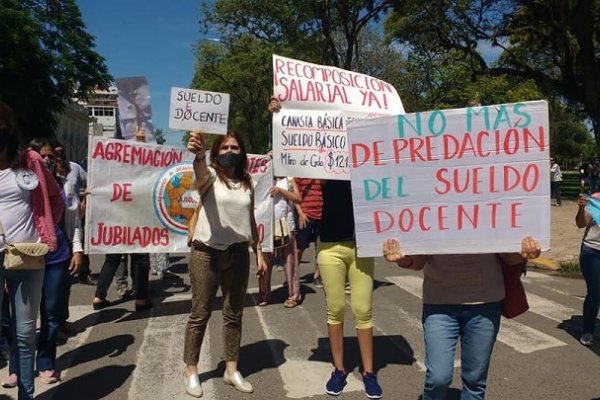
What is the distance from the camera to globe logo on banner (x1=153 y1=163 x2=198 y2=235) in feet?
21.8

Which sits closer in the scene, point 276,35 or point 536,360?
point 536,360

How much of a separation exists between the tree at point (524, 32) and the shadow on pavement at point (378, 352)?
17.4m

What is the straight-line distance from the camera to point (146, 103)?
6.01m

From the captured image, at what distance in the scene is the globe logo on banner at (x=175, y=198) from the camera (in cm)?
665

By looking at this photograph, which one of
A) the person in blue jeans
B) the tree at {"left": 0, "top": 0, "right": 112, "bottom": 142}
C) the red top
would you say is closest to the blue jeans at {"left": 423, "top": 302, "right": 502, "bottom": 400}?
the person in blue jeans

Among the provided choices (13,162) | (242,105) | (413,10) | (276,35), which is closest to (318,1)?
(413,10)

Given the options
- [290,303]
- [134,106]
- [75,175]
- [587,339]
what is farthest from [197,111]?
[587,339]

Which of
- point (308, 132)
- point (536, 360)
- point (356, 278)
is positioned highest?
point (308, 132)

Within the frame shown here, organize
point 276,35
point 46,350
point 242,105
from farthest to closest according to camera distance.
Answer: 1. point 242,105
2. point 276,35
3. point 46,350

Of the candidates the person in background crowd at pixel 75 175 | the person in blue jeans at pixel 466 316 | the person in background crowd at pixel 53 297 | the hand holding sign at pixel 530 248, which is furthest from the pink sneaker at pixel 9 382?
the hand holding sign at pixel 530 248

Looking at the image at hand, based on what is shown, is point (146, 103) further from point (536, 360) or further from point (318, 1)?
point (318, 1)

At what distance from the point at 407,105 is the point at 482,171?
3055 cm

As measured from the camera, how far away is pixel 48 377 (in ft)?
14.5

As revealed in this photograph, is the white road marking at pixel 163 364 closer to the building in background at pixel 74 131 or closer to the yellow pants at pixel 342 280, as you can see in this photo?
the yellow pants at pixel 342 280
